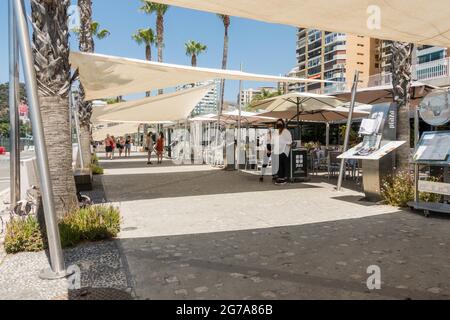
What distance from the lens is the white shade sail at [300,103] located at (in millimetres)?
12266

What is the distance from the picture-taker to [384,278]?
3729 millimetres

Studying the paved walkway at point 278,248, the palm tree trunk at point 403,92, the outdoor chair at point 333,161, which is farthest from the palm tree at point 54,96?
the outdoor chair at point 333,161

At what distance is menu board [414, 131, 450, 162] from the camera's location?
6.47m

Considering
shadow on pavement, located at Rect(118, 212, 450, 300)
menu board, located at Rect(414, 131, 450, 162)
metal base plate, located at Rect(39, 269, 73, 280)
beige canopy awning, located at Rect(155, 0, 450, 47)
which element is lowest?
metal base plate, located at Rect(39, 269, 73, 280)

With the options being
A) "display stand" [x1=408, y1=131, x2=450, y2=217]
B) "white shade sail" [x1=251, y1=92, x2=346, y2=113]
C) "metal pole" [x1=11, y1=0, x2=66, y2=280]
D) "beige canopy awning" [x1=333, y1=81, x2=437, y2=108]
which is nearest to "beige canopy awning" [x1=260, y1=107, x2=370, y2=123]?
"white shade sail" [x1=251, y1=92, x2=346, y2=113]

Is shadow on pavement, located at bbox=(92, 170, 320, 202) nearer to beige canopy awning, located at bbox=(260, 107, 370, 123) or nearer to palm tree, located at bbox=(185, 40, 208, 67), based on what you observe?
beige canopy awning, located at bbox=(260, 107, 370, 123)

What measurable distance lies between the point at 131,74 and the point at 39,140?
5.56 metres

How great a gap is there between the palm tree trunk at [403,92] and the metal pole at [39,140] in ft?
22.1

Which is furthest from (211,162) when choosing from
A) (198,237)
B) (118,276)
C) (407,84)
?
(118,276)

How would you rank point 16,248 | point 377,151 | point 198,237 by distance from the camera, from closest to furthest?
point 16,248
point 198,237
point 377,151

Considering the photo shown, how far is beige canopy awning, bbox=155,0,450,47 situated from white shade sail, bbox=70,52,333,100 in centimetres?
336

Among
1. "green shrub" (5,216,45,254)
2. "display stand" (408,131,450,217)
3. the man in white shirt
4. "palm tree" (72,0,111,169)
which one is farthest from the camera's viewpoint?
"palm tree" (72,0,111,169)
